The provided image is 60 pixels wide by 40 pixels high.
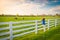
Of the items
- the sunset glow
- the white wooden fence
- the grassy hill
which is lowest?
the grassy hill

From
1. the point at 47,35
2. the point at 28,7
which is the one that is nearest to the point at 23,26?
the point at 28,7

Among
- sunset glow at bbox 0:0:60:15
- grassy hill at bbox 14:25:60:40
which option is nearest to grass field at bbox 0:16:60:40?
grassy hill at bbox 14:25:60:40

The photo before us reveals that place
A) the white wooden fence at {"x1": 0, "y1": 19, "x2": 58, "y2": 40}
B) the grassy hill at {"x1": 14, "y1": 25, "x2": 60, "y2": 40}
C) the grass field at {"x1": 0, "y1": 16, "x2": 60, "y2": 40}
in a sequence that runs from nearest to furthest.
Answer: the white wooden fence at {"x1": 0, "y1": 19, "x2": 58, "y2": 40}
the grass field at {"x1": 0, "y1": 16, "x2": 60, "y2": 40}
the grassy hill at {"x1": 14, "y1": 25, "x2": 60, "y2": 40}

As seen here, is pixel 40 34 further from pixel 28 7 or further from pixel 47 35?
pixel 28 7

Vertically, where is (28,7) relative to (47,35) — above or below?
above

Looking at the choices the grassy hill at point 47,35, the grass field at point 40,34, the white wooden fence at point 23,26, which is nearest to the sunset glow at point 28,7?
the grass field at point 40,34

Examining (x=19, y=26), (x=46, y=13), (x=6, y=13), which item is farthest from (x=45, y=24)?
(x=6, y=13)

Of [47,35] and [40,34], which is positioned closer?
[47,35]

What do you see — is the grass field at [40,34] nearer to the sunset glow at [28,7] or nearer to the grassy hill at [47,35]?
the grassy hill at [47,35]

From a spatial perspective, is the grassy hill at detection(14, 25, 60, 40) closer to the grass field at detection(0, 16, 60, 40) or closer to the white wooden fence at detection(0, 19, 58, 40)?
the grass field at detection(0, 16, 60, 40)

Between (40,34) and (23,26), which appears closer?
(23,26)

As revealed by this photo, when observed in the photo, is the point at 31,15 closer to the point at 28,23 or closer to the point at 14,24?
the point at 28,23

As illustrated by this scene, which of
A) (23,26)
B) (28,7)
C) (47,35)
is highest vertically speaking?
(28,7)

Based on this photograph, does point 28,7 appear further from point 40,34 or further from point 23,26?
point 40,34
